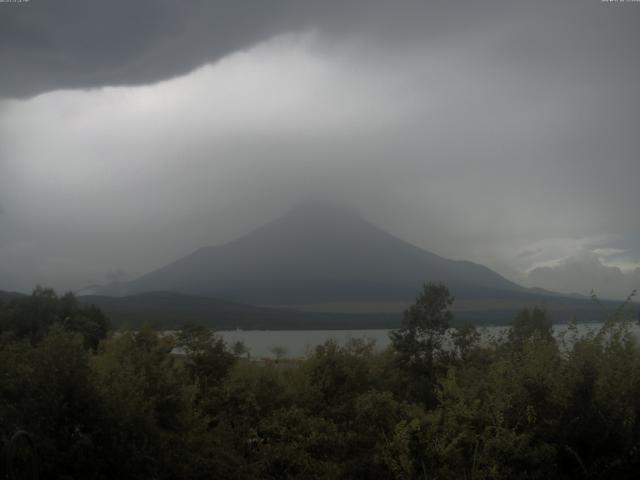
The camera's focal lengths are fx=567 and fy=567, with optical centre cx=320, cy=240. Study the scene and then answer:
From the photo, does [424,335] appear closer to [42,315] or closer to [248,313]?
[42,315]

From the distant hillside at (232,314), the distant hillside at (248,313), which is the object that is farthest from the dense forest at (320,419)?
the distant hillside at (232,314)

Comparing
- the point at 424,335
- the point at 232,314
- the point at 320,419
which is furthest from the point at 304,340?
the point at 232,314

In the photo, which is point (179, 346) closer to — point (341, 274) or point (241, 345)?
point (241, 345)

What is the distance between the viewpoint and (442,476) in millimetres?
7574

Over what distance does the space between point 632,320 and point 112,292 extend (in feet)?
450

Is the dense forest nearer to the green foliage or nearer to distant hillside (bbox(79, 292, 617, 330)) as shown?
the green foliage

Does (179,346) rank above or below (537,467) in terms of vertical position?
above

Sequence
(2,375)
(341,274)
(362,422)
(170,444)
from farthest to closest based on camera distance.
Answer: (341,274), (362,422), (170,444), (2,375)

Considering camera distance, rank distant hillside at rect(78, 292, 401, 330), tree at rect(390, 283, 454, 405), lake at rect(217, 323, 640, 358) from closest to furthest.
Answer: lake at rect(217, 323, 640, 358), tree at rect(390, 283, 454, 405), distant hillside at rect(78, 292, 401, 330)

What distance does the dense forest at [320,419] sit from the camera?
21.7ft

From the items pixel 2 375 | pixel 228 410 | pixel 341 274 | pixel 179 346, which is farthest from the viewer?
pixel 341 274

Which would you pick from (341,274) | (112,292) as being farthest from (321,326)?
(341,274)

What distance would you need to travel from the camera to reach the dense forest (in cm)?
661

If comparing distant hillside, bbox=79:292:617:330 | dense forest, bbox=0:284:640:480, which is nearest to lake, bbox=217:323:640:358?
dense forest, bbox=0:284:640:480
